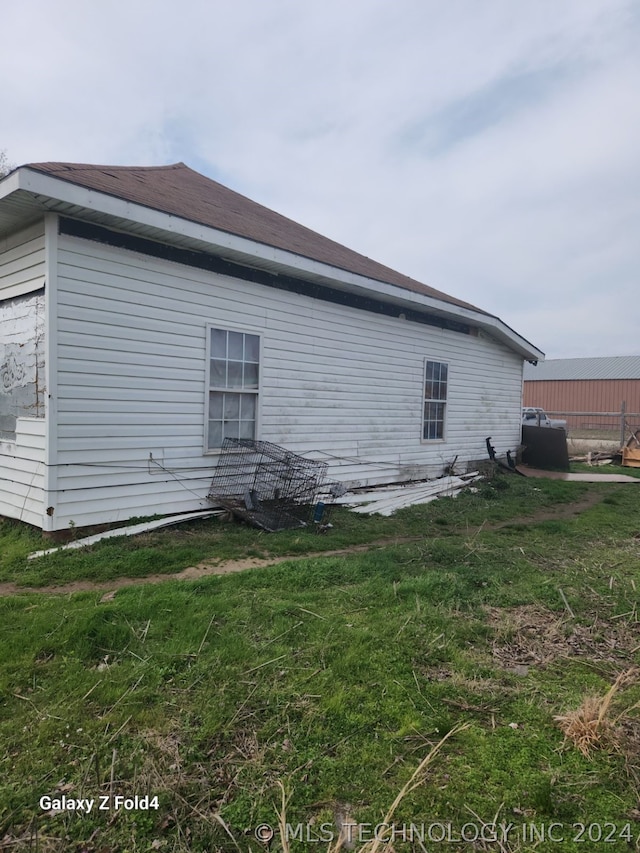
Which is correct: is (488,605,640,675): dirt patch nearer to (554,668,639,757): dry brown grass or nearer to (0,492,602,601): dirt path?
(554,668,639,757): dry brown grass

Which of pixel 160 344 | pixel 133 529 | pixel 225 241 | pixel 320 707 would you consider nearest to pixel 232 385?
pixel 160 344

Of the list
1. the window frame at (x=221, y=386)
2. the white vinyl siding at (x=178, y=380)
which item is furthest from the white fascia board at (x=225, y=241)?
the window frame at (x=221, y=386)

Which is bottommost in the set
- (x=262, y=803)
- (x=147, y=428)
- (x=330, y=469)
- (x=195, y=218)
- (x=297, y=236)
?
(x=262, y=803)

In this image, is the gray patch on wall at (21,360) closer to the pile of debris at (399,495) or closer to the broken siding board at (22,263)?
the broken siding board at (22,263)

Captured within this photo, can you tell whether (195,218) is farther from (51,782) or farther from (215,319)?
(51,782)

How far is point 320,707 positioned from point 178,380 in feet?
15.4

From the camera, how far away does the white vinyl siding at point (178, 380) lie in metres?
5.54

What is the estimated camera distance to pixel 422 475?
1067cm

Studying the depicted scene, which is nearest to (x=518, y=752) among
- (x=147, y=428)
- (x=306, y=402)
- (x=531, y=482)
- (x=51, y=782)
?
(x=51, y=782)

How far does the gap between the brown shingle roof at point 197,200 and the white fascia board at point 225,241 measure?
0.26 feet

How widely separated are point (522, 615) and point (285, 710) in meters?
2.05

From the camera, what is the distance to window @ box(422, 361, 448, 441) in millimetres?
10781

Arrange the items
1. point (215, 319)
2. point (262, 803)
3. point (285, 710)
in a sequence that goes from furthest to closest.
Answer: point (215, 319) → point (285, 710) → point (262, 803)

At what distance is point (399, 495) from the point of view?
9.07 meters
